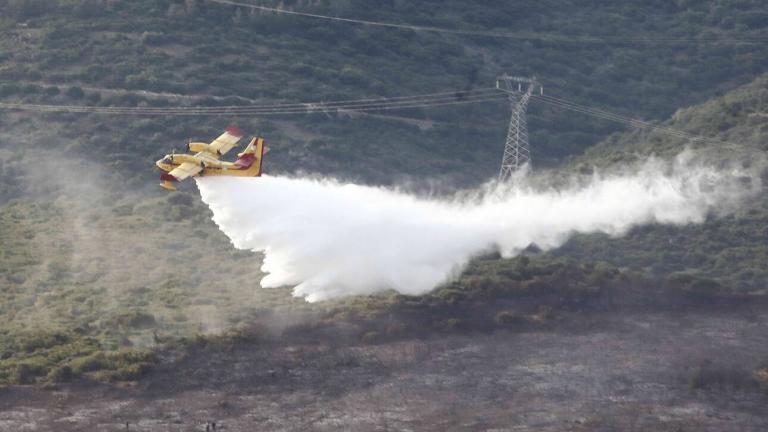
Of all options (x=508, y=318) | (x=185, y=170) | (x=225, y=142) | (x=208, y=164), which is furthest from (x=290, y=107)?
(x=508, y=318)

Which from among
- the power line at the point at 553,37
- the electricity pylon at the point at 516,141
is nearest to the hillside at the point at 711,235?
the electricity pylon at the point at 516,141

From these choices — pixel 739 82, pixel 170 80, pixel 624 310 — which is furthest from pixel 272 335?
pixel 739 82

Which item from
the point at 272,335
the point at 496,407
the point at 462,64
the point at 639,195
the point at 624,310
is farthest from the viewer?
the point at 462,64

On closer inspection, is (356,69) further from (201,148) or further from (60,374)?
(60,374)

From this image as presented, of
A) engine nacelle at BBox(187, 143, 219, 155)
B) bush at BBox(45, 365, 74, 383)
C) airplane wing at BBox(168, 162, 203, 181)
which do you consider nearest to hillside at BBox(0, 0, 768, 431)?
bush at BBox(45, 365, 74, 383)

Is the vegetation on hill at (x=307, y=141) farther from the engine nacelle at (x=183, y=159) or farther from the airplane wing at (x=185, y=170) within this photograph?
the engine nacelle at (x=183, y=159)

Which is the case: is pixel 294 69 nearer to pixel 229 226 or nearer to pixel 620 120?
pixel 620 120

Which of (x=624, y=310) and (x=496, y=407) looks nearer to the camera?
(x=496, y=407)
